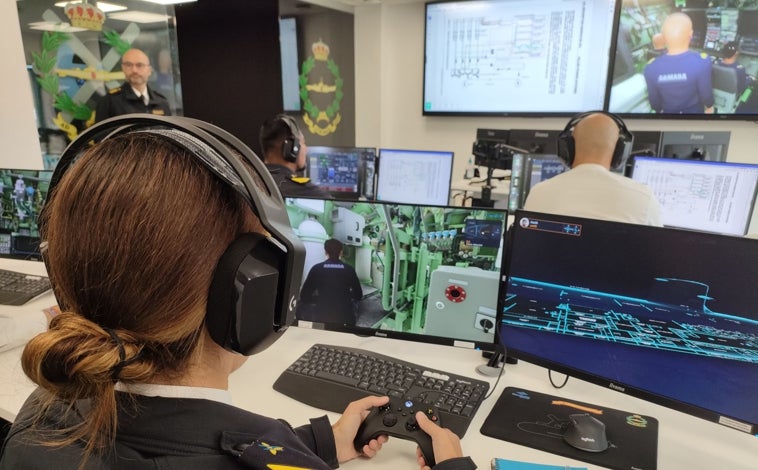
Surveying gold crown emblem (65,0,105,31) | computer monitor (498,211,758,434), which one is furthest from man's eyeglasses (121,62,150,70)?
computer monitor (498,211,758,434)

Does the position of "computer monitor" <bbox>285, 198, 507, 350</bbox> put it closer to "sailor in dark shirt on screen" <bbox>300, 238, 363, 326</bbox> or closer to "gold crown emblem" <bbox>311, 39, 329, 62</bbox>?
"sailor in dark shirt on screen" <bbox>300, 238, 363, 326</bbox>

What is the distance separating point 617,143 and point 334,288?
1541 mm

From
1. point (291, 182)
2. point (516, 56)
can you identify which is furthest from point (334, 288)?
point (516, 56)

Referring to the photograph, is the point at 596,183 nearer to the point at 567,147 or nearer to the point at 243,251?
the point at 567,147

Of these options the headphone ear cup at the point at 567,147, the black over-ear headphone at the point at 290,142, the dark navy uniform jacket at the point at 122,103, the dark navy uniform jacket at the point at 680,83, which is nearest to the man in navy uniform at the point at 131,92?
the dark navy uniform jacket at the point at 122,103

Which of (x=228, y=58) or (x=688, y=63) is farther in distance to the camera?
(x=228, y=58)

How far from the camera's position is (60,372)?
0.52m

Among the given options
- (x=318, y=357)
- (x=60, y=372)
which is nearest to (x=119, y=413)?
(x=60, y=372)

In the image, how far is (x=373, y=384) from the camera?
1116mm

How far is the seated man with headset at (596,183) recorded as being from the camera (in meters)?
1.94

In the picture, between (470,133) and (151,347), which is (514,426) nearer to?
(151,347)

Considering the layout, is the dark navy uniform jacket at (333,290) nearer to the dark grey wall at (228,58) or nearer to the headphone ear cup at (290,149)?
the headphone ear cup at (290,149)

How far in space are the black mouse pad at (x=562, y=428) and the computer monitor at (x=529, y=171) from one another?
173 centimetres

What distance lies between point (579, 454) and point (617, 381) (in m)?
0.17
